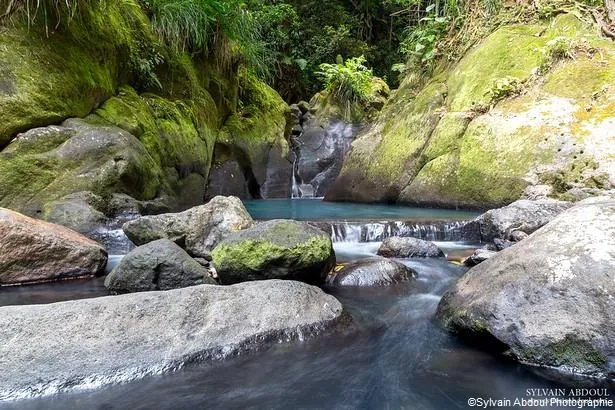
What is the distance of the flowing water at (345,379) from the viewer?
2.16 metres

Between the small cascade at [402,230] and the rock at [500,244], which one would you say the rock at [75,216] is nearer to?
the small cascade at [402,230]

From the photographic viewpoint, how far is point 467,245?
5762 millimetres

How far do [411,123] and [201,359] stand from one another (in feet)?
28.3

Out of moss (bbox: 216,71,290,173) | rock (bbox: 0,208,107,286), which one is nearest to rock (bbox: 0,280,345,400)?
rock (bbox: 0,208,107,286)

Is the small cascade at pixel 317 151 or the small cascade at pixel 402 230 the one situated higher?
the small cascade at pixel 317 151

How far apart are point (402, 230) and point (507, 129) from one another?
361 cm

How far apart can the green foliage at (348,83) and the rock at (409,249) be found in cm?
969

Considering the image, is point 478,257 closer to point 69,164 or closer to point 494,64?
point 69,164

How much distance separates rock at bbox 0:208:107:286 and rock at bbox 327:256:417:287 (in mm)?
2355

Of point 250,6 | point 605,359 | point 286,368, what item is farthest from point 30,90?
point 250,6

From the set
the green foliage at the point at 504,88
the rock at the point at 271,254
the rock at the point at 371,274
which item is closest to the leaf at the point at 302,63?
the green foliage at the point at 504,88

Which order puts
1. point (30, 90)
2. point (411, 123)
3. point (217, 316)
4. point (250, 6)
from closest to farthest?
point (217, 316) → point (30, 90) → point (411, 123) → point (250, 6)

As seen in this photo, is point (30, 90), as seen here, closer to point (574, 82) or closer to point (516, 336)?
point (516, 336)

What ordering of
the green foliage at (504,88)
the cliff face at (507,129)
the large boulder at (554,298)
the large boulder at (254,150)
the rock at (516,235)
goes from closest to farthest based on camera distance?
the large boulder at (554,298), the rock at (516,235), the cliff face at (507,129), the green foliage at (504,88), the large boulder at (254,150)
